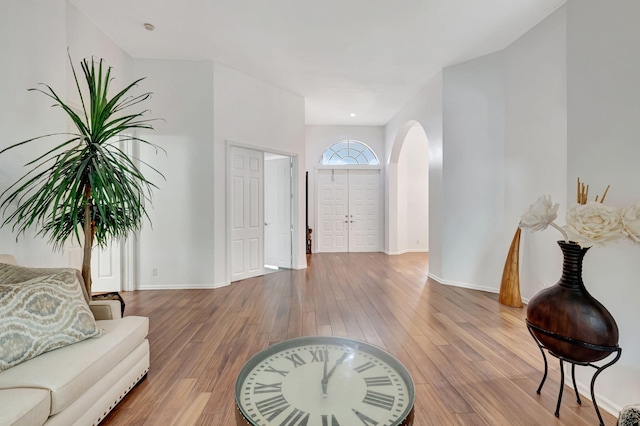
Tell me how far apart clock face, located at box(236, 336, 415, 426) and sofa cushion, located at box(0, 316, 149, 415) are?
37.0 inches

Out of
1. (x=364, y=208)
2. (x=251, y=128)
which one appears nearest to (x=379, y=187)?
(x=364, y=208)

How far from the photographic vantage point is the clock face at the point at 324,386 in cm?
82

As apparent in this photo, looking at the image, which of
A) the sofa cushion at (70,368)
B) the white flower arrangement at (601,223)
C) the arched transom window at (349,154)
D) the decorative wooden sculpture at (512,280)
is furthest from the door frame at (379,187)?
the white flower arrangement at (601,223)

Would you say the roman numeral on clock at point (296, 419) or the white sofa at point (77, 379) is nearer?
the roman numeral on clock at point (296, 419)

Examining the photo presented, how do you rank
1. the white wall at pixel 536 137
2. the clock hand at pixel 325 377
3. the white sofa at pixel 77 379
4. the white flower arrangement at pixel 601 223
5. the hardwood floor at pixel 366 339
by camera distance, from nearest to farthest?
the clock hand at pixel 325 377, the white sofa at pixel 77 379, the white flower arrangement at pixel 601 223, the hardwood floor at pixel 366 339, the white wall at pixel 536 137

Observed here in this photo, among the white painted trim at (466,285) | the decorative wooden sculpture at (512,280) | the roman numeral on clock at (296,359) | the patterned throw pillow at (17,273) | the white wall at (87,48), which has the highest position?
the white wall at (87,48)

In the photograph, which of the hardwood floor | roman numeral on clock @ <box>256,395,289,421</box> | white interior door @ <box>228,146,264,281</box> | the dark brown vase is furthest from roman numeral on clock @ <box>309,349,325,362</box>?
white interior door @ <box>228,146,264,281</box>

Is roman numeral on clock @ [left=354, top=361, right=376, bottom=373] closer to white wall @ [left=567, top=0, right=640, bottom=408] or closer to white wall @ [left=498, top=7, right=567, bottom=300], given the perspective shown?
white wall @ [left=567, top=0, right=640, bottom=408]

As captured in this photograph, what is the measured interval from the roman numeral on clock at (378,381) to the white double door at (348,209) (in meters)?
6.64

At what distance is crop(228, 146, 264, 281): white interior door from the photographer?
14.9 feet

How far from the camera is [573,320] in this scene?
4.88 ft

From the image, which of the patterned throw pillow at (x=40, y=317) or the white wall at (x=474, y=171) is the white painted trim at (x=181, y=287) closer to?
the patterned throw pillow at (x=40, y=317)

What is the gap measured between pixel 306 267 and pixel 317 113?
11.5 feet

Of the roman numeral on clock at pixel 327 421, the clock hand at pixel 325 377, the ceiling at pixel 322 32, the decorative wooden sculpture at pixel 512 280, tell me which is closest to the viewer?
the roman numeral on clock at pixel 327 421
